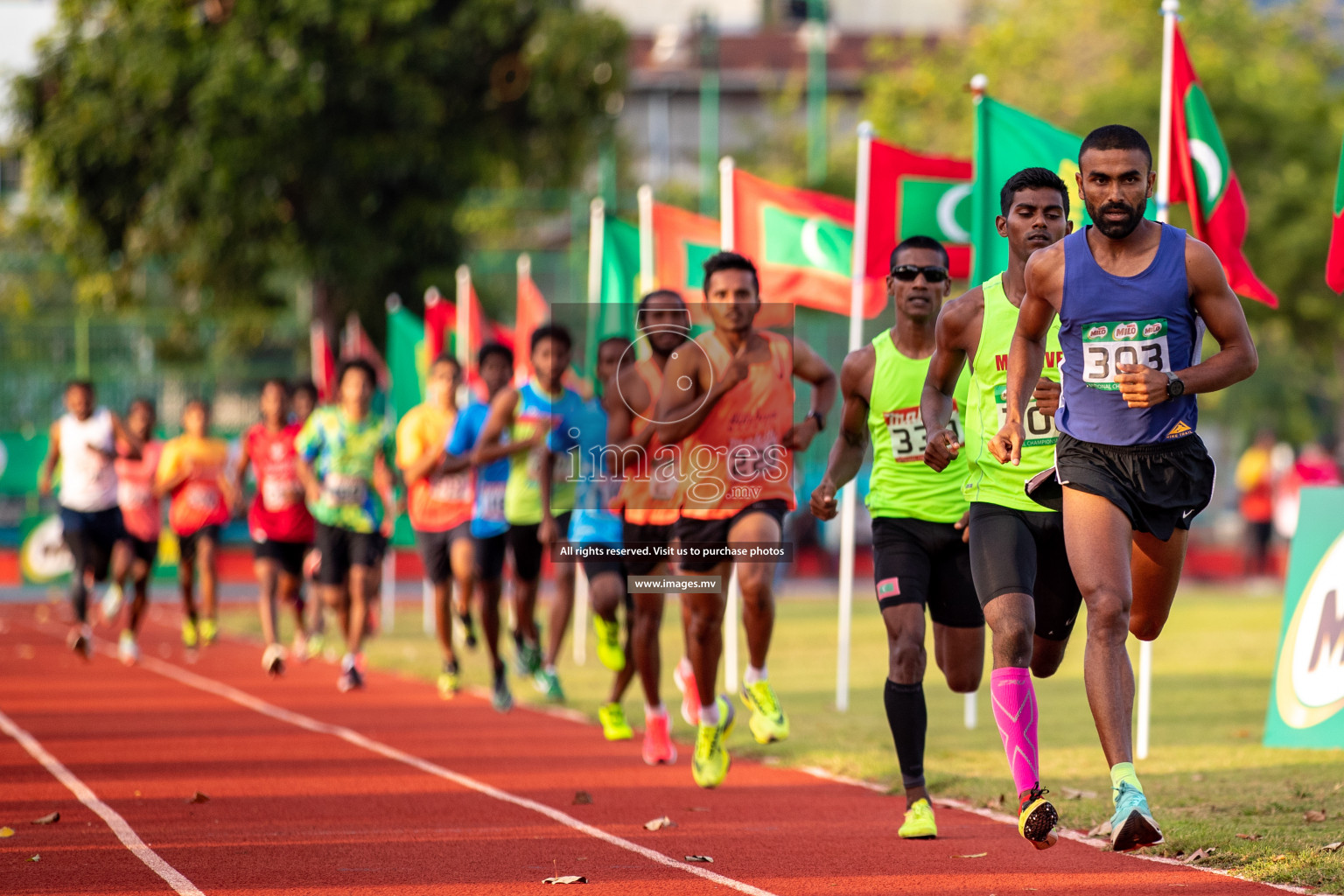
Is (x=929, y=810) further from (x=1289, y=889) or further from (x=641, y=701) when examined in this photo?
(x=641, y=701)

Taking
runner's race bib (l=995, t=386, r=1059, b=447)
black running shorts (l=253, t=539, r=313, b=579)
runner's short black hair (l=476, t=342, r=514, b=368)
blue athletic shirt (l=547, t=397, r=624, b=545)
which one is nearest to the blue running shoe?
runner's race bib (l=995, t=386, r=1059, b=447)

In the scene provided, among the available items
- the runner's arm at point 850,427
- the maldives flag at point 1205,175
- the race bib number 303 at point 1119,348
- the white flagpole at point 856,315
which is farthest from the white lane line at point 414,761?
the maldives flag at point 1205,175

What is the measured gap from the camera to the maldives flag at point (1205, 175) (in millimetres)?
11203

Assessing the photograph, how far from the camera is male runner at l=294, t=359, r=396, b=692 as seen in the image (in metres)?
13.8

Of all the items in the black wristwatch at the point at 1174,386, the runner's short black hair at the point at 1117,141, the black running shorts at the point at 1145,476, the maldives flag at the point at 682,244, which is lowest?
the black running shorts at the point at 1145,476

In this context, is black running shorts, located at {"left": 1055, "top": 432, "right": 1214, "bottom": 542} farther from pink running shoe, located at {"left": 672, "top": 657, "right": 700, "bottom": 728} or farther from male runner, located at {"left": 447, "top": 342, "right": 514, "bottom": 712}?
male runner, located at {"left": 447, "top": 342, "right": 514, "bottom": 712}

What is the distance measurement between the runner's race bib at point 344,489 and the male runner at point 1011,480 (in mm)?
7478

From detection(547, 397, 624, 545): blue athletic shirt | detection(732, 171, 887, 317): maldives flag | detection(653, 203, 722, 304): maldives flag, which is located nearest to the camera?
detection(547, 397, 624, 545): blue athletic shirt

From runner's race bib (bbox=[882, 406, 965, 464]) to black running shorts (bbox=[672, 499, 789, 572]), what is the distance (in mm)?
919

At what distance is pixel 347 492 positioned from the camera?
14.0 m

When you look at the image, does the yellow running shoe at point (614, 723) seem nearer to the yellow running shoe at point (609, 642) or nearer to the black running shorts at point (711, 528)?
the yellow running shoe at point (609, 642)

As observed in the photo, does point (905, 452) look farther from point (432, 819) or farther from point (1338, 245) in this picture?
point (1338, 245)

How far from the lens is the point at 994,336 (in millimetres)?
6977

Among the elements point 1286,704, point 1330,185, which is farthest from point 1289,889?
point 1330,185
